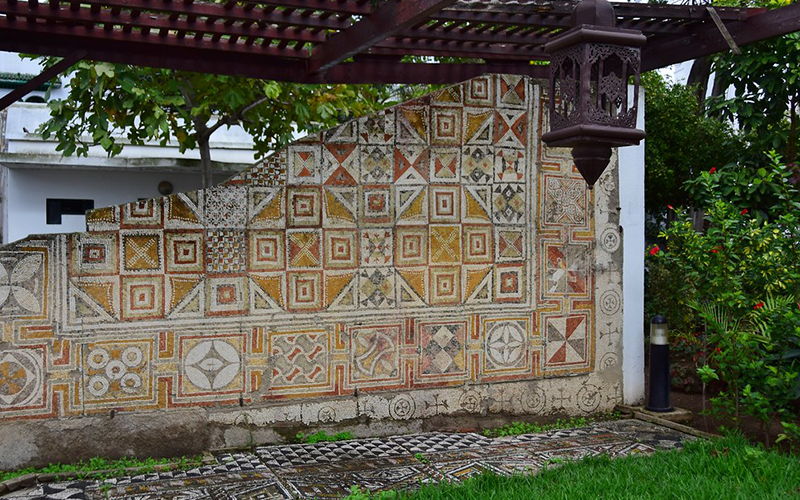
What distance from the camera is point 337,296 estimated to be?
509cm

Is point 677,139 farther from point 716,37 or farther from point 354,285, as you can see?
point 354,285

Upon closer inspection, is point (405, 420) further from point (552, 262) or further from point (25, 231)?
point (25, 231)

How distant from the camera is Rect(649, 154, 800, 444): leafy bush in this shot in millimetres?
4621

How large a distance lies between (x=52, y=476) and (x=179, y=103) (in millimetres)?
Result: 4442

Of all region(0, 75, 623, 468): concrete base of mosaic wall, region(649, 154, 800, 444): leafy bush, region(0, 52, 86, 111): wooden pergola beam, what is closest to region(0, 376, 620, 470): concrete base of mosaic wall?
region(0, 75, 623, 468): concrete base of mosaic wall

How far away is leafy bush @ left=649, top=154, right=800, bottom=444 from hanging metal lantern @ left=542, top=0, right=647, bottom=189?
138cm

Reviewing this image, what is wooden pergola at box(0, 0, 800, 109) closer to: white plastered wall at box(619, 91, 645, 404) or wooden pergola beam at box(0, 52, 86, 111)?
wooden pergola beam at box(0, 52, 86, 111)

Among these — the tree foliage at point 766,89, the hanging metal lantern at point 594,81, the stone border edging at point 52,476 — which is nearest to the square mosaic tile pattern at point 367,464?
the stone border edging at point 52,476

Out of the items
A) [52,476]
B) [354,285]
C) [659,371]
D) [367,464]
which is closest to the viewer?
[52,476]

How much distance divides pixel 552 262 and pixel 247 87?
12.8ft

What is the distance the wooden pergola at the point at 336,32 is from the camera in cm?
420

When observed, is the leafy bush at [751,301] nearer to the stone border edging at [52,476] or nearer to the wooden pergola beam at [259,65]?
the wooden pergola beam at [259,65]

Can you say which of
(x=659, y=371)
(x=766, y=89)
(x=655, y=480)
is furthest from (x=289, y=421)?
(x=766, y=89)

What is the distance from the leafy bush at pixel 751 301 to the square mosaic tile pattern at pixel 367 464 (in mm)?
604
